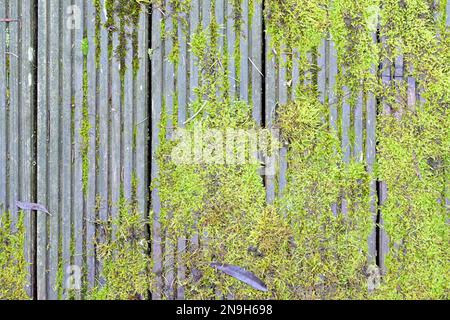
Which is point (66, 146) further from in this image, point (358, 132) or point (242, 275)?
point (358, 132)

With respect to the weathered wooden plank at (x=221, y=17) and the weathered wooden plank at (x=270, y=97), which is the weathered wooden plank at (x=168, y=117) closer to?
the weathered wooden plank at (x=221, y=17)

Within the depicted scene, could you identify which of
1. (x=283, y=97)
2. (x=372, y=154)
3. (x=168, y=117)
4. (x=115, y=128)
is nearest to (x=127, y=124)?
(x=115, y=128)

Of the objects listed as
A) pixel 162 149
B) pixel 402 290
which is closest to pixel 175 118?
pixel 162 149

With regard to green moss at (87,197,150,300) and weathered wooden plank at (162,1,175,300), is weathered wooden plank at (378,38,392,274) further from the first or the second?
green moss at (87,197,150,300)

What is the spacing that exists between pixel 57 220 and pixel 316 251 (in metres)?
1.07

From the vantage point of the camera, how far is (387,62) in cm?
174

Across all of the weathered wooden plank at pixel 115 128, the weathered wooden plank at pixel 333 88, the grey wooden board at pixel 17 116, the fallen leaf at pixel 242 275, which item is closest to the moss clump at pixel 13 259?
the grey wooden board at pixel 17 116

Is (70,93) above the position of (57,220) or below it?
above

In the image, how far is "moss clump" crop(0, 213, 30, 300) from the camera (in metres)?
1.75

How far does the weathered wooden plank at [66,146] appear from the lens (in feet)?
5.74

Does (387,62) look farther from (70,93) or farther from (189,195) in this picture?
(70,93)

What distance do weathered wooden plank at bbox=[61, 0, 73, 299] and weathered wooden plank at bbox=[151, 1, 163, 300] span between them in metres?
0.34

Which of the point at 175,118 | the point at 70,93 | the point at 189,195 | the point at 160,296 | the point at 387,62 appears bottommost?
the point at 160,296

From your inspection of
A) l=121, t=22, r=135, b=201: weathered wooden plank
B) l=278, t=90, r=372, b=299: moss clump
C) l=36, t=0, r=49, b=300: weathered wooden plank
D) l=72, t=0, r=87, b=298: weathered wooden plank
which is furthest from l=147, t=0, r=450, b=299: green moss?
l=36, t=0, r=49, b=300: weathered wooden plank
